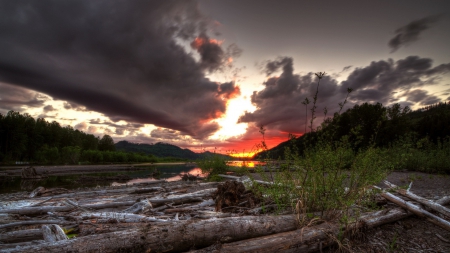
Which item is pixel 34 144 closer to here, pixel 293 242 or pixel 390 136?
pixel 293 242

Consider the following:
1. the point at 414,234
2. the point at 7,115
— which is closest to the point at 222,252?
the point at 414,234

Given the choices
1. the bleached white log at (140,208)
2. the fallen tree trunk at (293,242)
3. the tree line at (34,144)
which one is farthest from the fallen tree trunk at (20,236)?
the tree line at (34,144)

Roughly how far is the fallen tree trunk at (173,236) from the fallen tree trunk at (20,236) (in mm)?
2389

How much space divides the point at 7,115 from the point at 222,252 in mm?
111581

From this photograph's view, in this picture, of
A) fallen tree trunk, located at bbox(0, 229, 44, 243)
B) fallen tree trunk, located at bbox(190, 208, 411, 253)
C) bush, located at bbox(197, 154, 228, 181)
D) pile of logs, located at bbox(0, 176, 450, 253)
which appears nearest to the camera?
pile of logs, located at bbox(0, 176, 450, 253)

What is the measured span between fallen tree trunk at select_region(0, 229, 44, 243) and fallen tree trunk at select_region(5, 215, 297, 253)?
2389mm

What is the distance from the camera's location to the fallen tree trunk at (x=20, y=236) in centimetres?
Result: 422

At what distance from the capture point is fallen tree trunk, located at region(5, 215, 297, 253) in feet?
8.64

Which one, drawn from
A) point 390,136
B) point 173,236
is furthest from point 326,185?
point 390,136

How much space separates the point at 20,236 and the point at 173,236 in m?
3.85

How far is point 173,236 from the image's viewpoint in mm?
3070

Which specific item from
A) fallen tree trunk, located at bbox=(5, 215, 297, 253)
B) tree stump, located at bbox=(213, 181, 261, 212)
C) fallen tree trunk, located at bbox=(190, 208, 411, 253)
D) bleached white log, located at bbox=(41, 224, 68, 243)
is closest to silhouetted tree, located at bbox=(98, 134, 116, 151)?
tree stump, located at bbox=(213, 181, 261, 212)

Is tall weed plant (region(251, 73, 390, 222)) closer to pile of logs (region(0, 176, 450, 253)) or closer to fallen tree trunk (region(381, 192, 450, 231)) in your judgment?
pile of logs (region(0, 176, 450, 253))

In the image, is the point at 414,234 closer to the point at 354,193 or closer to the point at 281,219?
the point at 354,193
